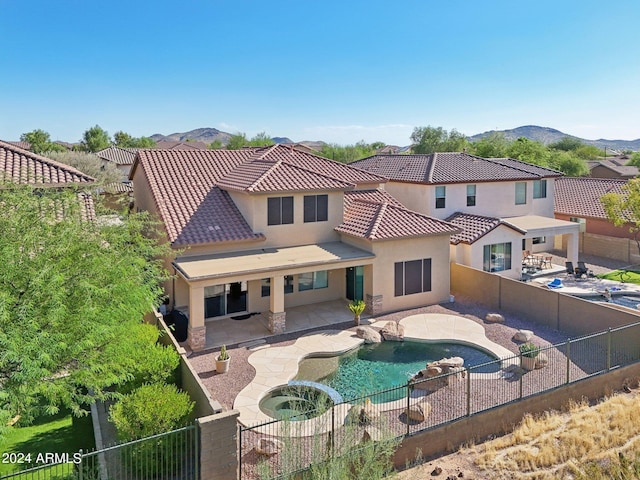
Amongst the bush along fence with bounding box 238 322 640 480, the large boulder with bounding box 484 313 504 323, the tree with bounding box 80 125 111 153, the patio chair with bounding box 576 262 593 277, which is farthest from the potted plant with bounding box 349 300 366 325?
the tree with bounding box 80 125 111 153

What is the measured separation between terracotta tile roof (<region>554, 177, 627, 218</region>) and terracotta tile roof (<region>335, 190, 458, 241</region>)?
2332 centimetres

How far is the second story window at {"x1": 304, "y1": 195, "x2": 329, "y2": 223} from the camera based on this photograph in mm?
26969

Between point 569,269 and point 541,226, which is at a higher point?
point 541,226

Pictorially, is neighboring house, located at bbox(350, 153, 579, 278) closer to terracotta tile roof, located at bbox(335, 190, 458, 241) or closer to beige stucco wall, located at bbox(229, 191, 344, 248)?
terracotta tile roof, located at bbox(335, 190, 458, 241)

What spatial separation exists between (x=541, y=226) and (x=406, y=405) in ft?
80.9

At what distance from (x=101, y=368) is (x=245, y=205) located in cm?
1596

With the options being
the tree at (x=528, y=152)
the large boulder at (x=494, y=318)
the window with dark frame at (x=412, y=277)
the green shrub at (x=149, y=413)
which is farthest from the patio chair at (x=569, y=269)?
the tree at (x=528, y=152)

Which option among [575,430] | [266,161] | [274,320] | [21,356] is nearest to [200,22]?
[266,161]

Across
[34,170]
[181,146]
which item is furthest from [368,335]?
[181,146]

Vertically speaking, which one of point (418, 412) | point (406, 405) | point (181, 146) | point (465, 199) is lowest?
point (406, 405)

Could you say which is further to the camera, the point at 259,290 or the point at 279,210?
the point at 279,210

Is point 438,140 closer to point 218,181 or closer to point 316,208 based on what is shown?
point 218,181

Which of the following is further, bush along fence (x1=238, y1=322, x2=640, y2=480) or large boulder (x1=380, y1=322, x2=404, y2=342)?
large boulder (x1=380, y1=322, x2=404, y2=342)

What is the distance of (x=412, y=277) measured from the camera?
1059 inches
